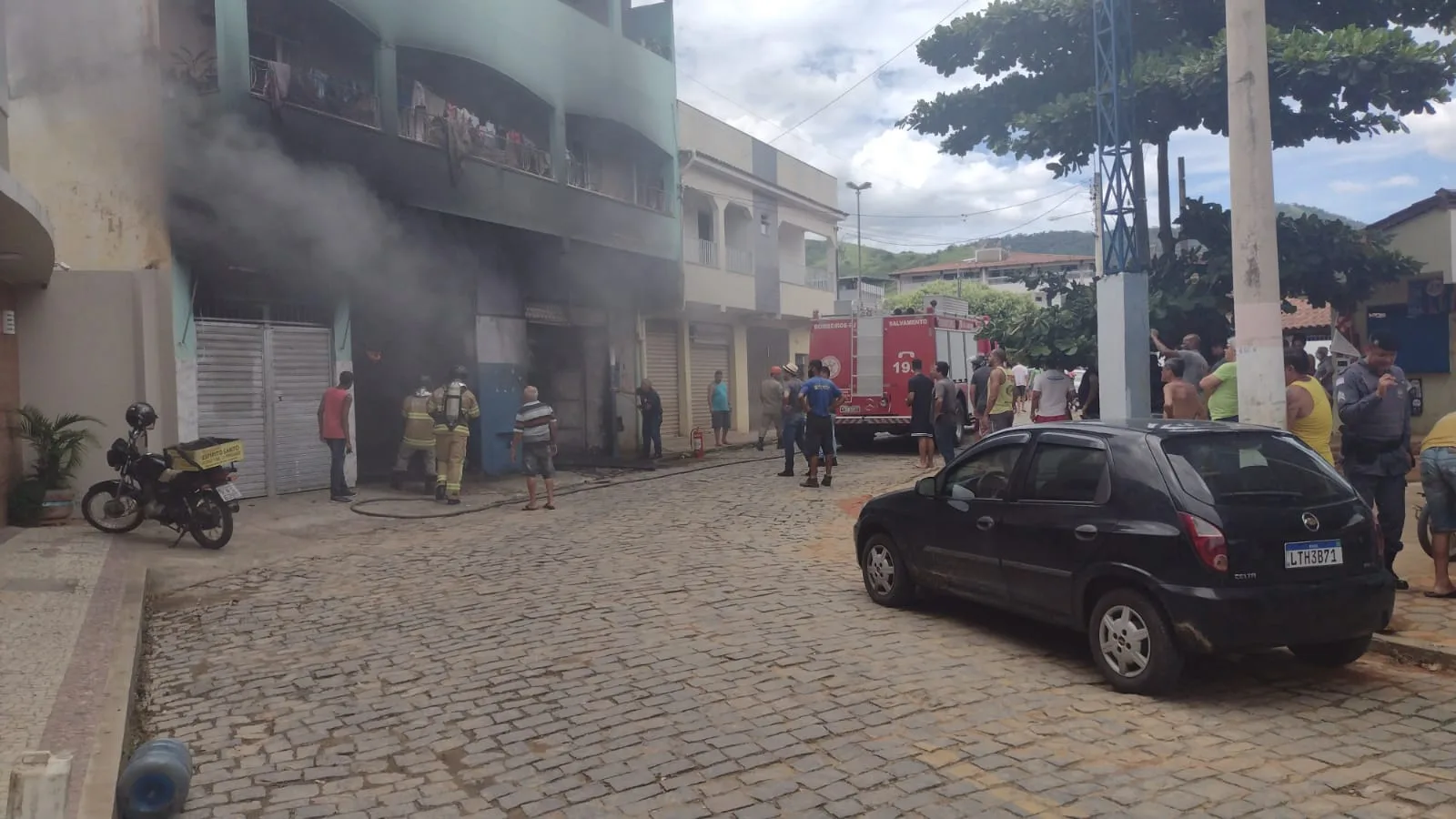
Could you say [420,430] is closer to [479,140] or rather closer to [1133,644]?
[479,140]

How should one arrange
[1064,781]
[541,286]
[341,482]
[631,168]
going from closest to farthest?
1. [1064,781]
2. [341,482]
3. [541,286]
4. [631,168]

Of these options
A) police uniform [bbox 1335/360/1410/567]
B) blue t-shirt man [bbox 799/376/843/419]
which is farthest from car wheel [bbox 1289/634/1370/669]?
blue t-shirt man [bbox 799/376/843/419]

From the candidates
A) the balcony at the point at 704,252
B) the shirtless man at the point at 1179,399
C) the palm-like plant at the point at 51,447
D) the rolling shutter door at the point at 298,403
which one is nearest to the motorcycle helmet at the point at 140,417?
the palm-like plant at the point at 51,447

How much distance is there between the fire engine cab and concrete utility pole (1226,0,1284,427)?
10162 mm

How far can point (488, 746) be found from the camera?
443 centimetres

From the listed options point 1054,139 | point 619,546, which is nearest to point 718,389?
point 1054,139

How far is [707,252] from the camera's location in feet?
76.9

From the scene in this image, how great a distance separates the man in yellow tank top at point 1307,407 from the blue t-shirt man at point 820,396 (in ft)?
22.2

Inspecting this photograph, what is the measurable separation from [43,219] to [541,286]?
382 inches

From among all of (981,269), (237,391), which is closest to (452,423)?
(237,391)

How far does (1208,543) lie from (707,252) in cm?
1954

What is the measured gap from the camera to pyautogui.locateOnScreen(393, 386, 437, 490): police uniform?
1316cm

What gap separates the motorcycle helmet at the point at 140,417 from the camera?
31.9 feet

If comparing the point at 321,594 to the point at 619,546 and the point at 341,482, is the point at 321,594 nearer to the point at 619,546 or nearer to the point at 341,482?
the point at 619,546
